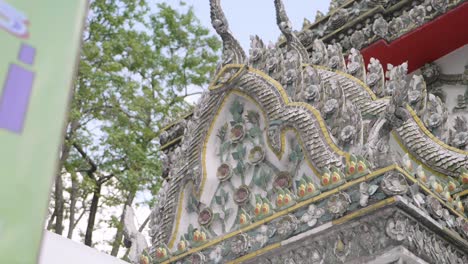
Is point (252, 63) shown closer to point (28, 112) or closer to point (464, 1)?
point (464, 1)

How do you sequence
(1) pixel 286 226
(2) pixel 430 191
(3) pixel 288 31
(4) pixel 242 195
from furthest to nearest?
(3) pixel 288 31 → (4) pixel 242 195 → (1) pixel 286 226 → (2) pixel 430 191

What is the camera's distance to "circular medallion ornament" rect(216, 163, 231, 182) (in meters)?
7.88

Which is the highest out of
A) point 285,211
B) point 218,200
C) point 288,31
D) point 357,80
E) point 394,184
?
point 288,31

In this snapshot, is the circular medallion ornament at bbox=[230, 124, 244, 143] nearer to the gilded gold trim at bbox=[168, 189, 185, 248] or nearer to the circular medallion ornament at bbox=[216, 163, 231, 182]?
the circular medallion ornament at bbox=[216, 163, 231, 182]

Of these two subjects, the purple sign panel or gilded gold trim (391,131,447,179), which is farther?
gilded gold trim (391,131,447,179)

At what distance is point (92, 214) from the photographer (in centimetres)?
1798

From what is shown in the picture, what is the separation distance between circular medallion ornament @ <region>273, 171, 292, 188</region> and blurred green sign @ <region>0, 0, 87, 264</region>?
464 cm

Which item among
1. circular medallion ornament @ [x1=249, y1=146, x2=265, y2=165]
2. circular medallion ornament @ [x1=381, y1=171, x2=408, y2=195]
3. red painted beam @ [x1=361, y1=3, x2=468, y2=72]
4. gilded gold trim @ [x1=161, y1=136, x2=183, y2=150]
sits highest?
red painted beam @ [x1=361, y1=3, x2=468, y2=72]

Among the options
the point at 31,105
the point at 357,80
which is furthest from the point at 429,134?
the point at 31,105

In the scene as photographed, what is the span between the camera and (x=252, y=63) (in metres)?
8.42

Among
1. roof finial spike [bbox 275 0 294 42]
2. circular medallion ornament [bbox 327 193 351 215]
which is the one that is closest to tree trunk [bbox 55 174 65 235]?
roof finial spike [bbox 275 0 294 42]

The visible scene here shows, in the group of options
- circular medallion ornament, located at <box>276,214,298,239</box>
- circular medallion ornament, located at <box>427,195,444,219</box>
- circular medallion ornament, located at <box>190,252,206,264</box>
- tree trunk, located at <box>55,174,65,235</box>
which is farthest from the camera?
tree trunk, located at <box>55,174,65,235</box>

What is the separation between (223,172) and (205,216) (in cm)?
49

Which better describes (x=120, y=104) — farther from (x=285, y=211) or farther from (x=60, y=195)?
(x=285, y=211)
